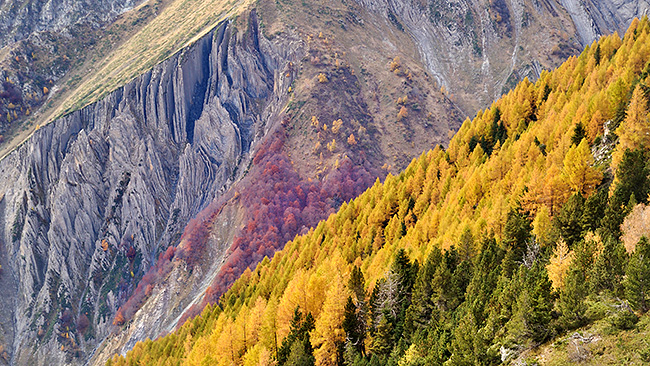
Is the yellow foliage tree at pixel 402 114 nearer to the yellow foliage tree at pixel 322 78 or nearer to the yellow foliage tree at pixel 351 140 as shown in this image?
the yellow foliage tree at pixel 351 140

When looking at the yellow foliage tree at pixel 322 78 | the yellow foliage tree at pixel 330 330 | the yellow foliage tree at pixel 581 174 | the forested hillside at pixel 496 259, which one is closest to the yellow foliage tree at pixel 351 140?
the yellow foliage tree at pixel 322 78

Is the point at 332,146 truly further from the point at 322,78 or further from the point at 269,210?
the point at 322,78

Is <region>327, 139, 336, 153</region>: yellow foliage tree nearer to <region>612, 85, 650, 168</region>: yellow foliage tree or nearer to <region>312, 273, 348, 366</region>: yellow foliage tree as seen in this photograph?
<region>312, 273, 348, 366</region>: yellow foliage tree

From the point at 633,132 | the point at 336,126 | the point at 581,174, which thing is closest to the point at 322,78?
the point at 336,126

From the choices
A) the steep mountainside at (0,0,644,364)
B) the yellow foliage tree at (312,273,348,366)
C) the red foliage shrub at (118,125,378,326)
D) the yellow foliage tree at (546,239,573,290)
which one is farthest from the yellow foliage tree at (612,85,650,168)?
the red foliage shrub at (118,125,378,326)

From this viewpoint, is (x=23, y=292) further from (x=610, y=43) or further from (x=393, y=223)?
(x=610, y=43)

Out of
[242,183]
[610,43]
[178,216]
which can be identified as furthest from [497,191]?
[178,216]
